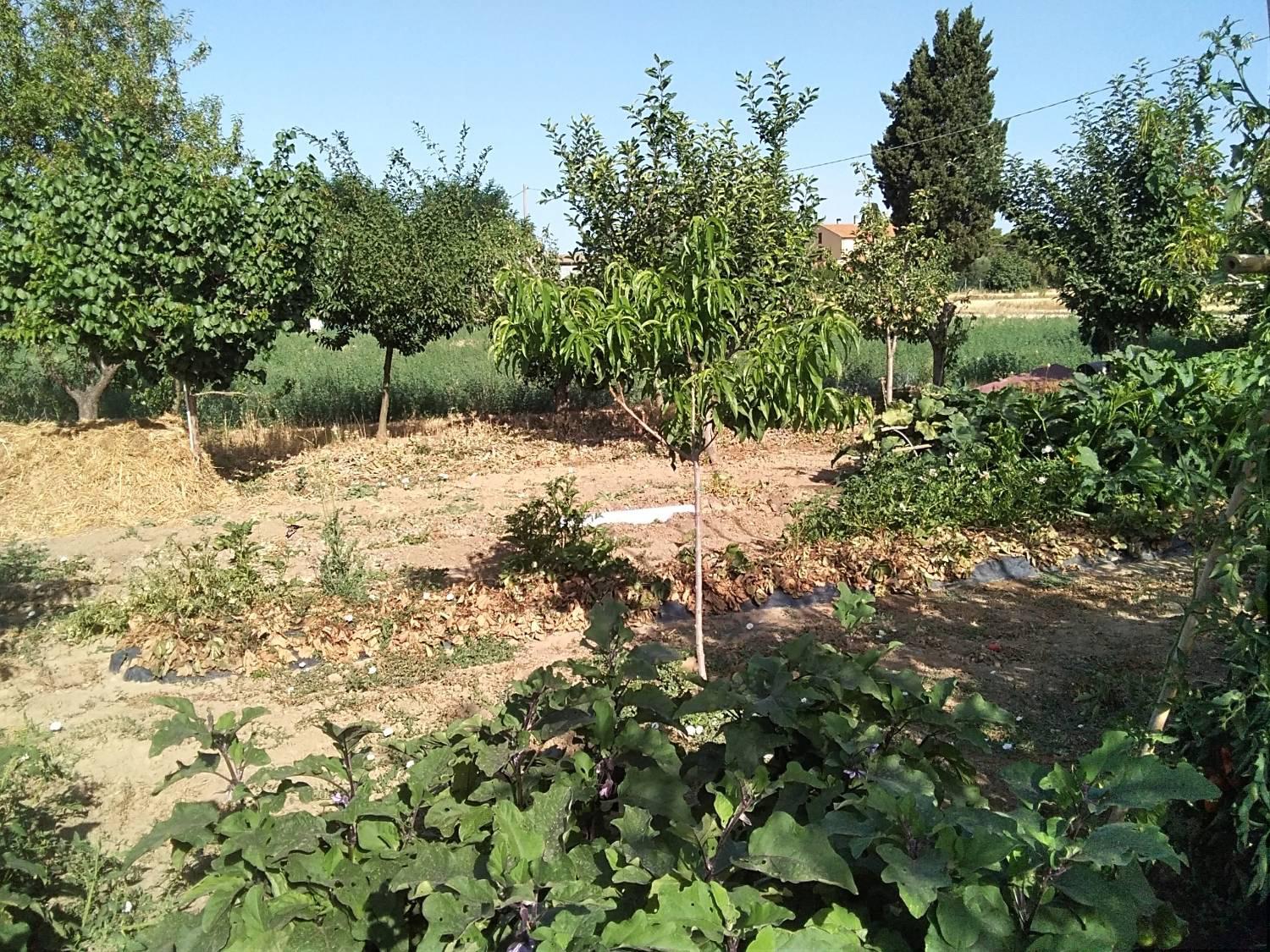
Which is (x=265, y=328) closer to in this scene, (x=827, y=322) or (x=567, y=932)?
(x=827, y=322)

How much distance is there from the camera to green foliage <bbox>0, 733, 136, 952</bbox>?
2361 millimetres

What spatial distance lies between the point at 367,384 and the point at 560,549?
11605 millimetres

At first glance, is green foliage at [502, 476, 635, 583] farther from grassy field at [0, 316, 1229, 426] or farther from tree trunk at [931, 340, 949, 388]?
tree trunk at [931, 340, 949, 388]

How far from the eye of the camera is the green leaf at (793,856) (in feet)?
4.59

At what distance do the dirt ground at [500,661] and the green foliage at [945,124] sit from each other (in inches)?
1139

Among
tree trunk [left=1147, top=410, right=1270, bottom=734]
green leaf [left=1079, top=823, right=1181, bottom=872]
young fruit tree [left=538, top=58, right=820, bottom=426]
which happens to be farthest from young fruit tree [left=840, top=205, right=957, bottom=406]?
green leaf [left=1079, top=823, right=1181, bottom=872]

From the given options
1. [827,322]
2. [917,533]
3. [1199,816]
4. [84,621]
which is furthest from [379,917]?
[917,533]

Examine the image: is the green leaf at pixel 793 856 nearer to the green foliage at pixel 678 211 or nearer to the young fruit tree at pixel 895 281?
the green foliage at pixel 678 211

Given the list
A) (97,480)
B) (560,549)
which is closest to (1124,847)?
(560,549)

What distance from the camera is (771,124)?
7617 millimetres

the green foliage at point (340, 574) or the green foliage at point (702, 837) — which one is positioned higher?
the green foliage at point (702, 837)

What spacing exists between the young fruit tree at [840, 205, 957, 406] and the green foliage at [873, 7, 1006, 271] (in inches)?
877

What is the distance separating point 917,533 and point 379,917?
6.23 m

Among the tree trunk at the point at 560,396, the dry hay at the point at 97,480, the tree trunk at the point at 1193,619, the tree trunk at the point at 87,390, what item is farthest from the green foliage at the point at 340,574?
the tree trunk at the point at 560,396
